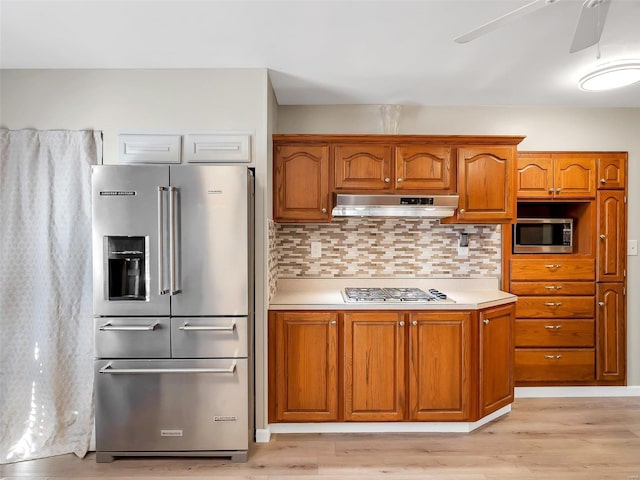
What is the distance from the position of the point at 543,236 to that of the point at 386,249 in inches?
53.6

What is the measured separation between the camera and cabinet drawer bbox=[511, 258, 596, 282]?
318cm

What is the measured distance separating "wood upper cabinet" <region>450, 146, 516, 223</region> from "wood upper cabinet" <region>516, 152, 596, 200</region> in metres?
0.35

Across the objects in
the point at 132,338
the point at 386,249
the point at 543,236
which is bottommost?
the point at 132,338

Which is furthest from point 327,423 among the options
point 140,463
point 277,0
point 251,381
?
point 277,0

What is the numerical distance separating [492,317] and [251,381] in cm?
172


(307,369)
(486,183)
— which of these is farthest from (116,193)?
(486,183)

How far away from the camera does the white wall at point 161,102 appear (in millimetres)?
2488

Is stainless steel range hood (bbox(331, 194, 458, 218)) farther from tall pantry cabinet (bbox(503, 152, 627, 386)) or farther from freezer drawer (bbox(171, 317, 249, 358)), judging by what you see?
freezer drawer (bbox(171, 317, 249, 358))

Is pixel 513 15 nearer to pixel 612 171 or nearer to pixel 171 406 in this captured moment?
pixel 612 171

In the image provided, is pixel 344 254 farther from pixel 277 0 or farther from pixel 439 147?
pixel 277 0

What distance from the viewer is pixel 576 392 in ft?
10.6

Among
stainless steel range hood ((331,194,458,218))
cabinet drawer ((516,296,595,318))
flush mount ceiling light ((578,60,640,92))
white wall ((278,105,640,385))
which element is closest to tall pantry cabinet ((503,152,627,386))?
cabinet drawer ((516,296,595,318))

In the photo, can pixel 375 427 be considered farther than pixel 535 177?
No

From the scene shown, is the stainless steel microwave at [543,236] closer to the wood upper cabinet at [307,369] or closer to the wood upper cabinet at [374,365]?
the wood upper cabinet at [374,365]
